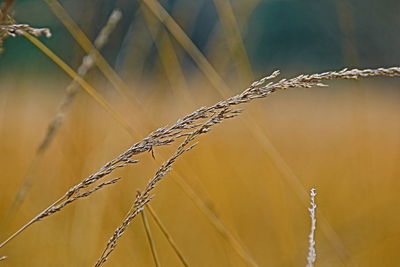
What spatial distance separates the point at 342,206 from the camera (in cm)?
198

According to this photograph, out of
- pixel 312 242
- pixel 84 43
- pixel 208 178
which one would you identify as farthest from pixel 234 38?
pixel 312 242

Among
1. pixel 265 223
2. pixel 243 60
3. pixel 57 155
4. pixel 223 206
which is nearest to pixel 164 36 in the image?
pixel 243 60

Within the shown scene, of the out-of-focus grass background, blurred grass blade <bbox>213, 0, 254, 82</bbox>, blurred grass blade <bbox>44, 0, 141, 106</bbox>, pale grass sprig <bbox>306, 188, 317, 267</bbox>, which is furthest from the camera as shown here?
the out-of-focus grass background

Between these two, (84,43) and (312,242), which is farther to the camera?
(84,43)

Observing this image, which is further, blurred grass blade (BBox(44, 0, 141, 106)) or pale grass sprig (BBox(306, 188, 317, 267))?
blurred grass blade (BBox(44, 0, 141, 106))

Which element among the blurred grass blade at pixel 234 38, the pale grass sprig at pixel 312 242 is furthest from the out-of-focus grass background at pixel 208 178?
the pale grass sprig at pixel 312 242

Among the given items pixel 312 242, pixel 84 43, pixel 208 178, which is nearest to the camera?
pixel 312 242

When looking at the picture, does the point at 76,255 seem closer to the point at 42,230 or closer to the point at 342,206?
the point at 42,230

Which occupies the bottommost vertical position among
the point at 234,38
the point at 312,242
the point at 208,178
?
the point at 208,178

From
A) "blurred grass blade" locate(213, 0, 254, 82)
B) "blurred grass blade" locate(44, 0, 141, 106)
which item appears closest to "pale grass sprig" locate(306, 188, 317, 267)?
"blurred grass blade" locate(44, 0, 141, 106)

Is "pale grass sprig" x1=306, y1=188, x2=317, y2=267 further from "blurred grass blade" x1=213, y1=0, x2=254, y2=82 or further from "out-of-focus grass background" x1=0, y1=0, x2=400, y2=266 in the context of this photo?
"blurred grass blade" x1=213, y1=0, x2=254, y2=82

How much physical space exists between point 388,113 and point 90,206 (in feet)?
5.73

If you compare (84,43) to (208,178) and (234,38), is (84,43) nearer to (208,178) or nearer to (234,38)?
(234,38)

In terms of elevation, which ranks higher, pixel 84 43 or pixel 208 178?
pixel 84 43
